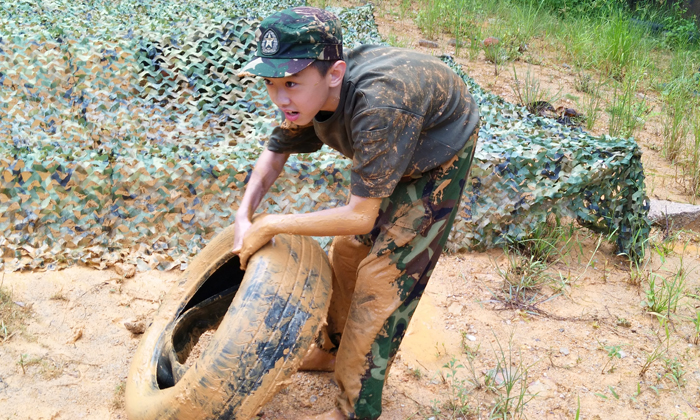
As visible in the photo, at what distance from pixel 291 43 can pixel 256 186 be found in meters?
0.88

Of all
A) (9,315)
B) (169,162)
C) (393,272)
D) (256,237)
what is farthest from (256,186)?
(9,315)

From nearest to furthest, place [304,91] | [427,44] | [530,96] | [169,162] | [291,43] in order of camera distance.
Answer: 1. [291,43]
2. [304,91]
3. [169,162]
4. [530,96]
5. [427,44]

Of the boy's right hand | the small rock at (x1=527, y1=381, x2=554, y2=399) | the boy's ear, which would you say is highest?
the boy's ear

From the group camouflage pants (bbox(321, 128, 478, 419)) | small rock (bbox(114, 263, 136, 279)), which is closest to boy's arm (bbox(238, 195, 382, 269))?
camouflage pants (bbox(321, 128, 478, 419))

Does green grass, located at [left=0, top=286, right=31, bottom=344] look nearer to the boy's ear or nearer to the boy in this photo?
the boy

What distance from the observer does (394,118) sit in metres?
2.03

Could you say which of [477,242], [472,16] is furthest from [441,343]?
[472,16]

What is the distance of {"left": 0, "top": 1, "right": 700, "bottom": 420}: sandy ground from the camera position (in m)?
2.88

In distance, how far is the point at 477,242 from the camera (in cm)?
425

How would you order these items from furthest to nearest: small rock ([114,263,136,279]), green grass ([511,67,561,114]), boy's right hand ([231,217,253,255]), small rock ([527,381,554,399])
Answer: green grass ([511,67,561,114])
small rock ([114,263,136,279])
small rock ([527,381,554,399])
boy's right hand ([231,217,253,255])

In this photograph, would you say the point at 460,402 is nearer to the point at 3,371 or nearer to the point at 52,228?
the point at 3,371

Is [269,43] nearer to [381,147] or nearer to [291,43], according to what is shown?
[291,43]

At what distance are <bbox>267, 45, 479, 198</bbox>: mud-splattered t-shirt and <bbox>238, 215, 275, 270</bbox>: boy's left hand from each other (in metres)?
0.43

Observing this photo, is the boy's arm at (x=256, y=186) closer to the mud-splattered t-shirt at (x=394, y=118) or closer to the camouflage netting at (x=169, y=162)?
the mud-splattered t-shirt at (x=394, y=118)
